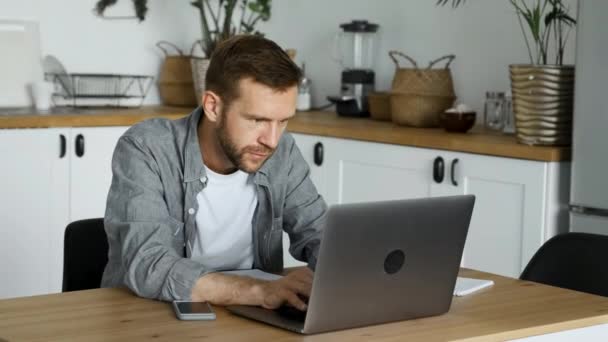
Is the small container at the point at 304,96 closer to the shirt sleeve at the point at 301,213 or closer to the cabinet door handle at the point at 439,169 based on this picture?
the cabinet door handle at the point at 439,169

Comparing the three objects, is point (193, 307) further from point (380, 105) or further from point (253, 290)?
point (380, 105)

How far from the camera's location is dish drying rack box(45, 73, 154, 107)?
4.61 meters

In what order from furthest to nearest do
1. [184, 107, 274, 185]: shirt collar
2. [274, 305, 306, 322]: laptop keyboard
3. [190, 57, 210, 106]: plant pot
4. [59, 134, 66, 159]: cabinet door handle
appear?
1. [190, 57, 210, 106]: plant pot
2. [59, 134, 66, 159]: cabinet door handle
3. [184, 107, 274, 185]: shirt collar
4. [274, 305, 306, 322]: laptop keyboard

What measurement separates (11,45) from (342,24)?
55.6 inches

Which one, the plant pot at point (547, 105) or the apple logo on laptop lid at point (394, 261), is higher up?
the plant pot at point (547, 105)

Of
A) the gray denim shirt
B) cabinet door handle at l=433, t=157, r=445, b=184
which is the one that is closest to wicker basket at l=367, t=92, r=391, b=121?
cabinet door handle at l=433, t=157, r=445, b=184

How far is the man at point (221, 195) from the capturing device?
1.94 meters

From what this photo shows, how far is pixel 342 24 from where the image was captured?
453cm

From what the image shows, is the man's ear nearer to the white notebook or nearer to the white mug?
the white notebook

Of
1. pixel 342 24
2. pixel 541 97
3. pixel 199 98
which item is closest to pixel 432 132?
pixel 541 97

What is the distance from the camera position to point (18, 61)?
4.44 meters

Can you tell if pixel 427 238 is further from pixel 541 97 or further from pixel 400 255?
pixel 541 97

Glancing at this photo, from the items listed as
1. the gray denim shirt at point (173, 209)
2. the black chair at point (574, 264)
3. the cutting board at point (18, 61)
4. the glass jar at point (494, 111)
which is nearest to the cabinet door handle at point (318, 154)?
the glass jar at point (494, 111)

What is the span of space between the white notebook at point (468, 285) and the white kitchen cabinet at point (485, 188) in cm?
116
